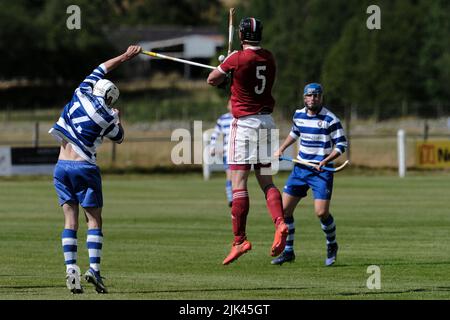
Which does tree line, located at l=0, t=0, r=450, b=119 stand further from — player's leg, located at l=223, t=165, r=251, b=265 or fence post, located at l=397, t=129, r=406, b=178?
player's leg, located at l=223, t=165, r=251, b=265

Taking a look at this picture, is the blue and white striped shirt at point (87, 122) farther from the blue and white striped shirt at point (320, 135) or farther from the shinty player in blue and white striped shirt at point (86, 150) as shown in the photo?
the blue and white striped shirt at point (320, 135)

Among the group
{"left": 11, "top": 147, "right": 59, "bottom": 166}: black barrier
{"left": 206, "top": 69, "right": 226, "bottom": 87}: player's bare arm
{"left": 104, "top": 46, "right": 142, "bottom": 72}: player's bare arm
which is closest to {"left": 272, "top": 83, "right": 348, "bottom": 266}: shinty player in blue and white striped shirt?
{"left": 206, "top": 69, "right": 226, "bottom": 87}: player's bare arm

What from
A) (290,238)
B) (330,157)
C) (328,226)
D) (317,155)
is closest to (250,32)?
(330,157)

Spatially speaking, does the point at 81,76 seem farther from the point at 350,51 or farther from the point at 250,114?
the point at 250,114

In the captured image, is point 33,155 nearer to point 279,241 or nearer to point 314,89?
point 314,89

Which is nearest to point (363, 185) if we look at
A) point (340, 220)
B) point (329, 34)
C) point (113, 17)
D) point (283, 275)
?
point (340, 220)

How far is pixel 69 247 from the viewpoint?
42.2 feet

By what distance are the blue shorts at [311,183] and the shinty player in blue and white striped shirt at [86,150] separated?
12.9ft

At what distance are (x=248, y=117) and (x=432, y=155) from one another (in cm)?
2968

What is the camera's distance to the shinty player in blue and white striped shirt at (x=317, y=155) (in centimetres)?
1603

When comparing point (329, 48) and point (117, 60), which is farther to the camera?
point (329, 48)

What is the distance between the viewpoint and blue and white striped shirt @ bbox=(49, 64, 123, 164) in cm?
1269

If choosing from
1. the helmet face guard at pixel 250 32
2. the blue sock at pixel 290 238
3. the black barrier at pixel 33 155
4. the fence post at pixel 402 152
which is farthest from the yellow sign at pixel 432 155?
the helmet face guard at pixel 250 32

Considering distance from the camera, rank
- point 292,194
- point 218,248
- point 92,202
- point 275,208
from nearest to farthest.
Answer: point 92,202 < point 275,208 < point 292,194 < point 218,248
